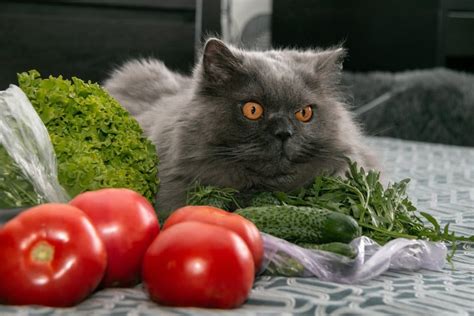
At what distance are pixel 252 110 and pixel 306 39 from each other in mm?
3554

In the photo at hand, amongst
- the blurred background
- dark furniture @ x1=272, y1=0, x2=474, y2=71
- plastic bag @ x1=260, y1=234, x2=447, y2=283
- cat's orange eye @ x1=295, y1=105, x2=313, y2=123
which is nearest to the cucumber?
plastic bag @ x1=260, y1=234, x2=447, y2=283

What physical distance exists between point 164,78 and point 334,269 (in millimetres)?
1407

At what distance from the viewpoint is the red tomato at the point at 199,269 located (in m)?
1.24

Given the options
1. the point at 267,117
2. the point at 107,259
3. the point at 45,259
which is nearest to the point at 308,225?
the point at 267,117

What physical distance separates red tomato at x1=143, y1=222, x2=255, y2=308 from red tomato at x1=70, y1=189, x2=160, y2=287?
0.08 m

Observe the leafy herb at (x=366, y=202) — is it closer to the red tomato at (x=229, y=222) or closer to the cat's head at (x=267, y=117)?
the cat's head at (x=267, y=117)

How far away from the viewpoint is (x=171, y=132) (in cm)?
195

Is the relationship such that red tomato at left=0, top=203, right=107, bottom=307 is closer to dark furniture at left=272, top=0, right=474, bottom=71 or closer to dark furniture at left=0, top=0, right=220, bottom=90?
dark furniture at left=0, top=0, right=220, bottom=90

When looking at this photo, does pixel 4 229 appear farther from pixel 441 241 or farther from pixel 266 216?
pixel 441 241

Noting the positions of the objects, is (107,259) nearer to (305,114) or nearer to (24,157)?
(24,157)

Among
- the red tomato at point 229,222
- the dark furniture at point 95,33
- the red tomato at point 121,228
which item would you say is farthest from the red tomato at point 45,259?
the dark furniture at point 95,33

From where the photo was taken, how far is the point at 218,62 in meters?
1.81

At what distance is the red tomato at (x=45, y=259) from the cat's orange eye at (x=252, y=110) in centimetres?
60

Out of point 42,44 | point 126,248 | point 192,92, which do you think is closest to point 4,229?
point 126,248
